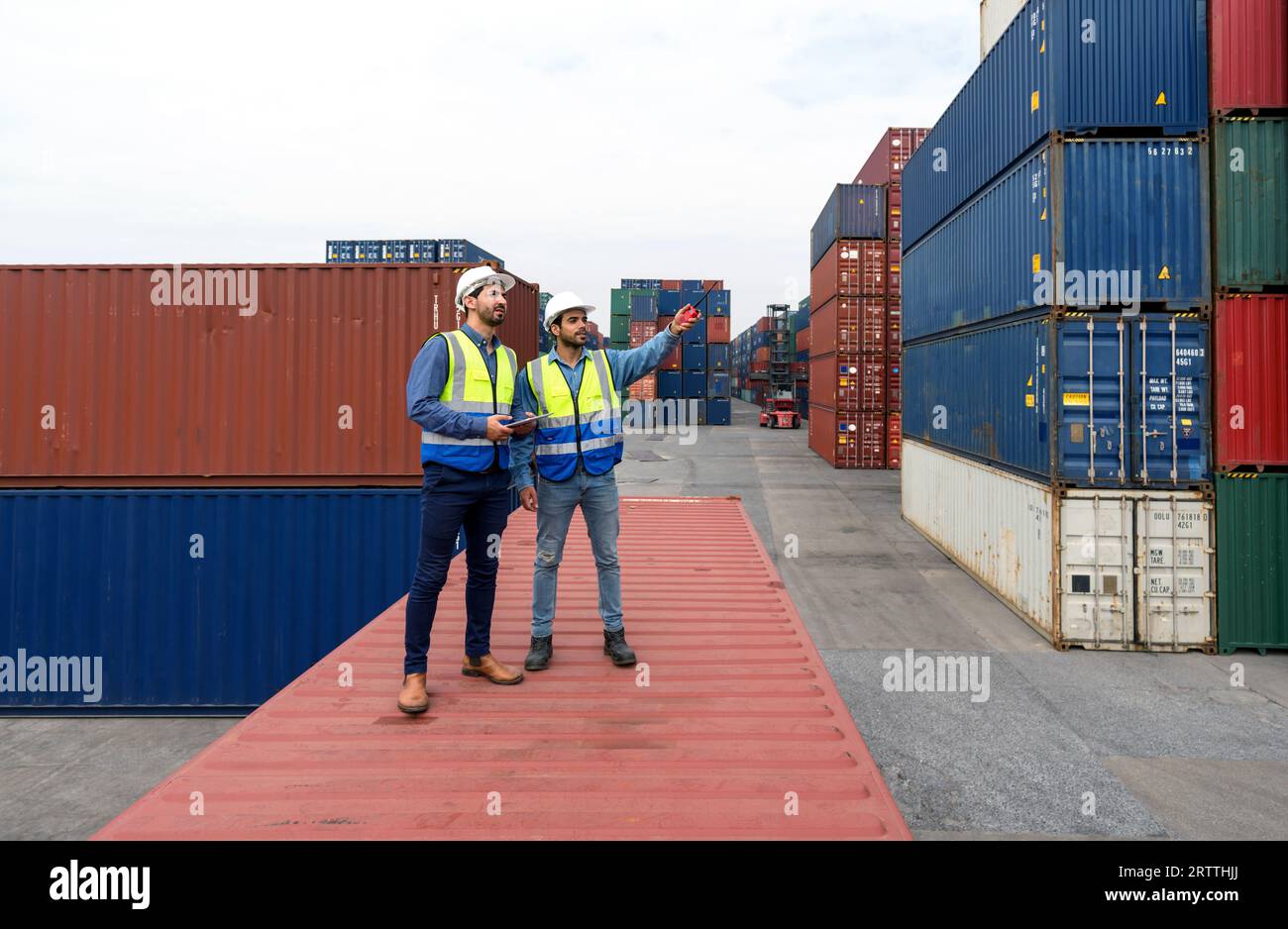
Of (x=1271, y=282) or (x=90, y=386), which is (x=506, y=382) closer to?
(x=90, y=386)

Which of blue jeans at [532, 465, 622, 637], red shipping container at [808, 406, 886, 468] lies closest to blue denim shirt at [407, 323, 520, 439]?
blue jeans at [532, 465, 622, 637]

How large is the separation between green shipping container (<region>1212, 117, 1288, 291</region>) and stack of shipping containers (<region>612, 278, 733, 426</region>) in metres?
39.2

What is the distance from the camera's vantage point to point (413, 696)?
3.22 meters

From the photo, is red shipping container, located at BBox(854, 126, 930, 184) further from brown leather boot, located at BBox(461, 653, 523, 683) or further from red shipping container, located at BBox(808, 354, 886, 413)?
brown leather boot, located at BBox(461, 653, 523, 683)

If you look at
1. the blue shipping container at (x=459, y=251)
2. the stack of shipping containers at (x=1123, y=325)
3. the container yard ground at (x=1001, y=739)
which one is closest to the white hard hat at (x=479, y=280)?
the container yard ground at (x=1001, y=739)

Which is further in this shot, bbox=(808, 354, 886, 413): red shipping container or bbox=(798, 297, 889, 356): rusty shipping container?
bbox=(808, 354, 886, 413): red shipping container

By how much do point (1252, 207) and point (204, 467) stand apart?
12785 millimetres

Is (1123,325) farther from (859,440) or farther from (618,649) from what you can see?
(859,440)

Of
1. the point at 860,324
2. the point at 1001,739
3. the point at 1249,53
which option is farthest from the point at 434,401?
the point at 860,324

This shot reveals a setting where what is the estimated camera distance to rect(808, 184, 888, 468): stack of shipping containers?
86.1 feet

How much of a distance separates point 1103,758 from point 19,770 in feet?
33.5

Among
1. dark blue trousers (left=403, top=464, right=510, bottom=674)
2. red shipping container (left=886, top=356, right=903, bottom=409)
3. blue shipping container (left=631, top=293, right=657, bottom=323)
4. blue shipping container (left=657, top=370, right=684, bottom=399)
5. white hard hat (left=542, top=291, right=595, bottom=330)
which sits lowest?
dark blue trousers (left=403, top=464, right=510, bottom=674)

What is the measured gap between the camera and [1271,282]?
8.42m

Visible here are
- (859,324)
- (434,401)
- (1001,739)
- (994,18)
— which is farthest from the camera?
(859,324)
